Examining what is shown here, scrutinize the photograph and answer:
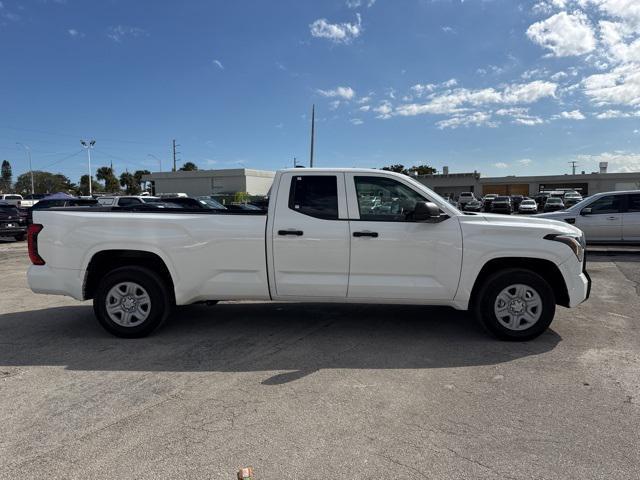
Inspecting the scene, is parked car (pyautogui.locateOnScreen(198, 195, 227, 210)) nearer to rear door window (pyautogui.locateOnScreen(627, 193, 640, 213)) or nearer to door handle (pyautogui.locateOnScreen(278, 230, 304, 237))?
door handle (pyautogui.locateOnScreen(278, 230, 304, 237))

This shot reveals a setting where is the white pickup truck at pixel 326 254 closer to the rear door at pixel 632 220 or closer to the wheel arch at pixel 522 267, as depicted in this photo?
the wheel arch at pixel 522 267

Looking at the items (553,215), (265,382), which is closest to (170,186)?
(553,215)

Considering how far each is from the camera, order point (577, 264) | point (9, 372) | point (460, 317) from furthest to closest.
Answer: point (460, 317)
point (577, 264)
point (9, 372)

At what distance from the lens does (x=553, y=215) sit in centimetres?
1209

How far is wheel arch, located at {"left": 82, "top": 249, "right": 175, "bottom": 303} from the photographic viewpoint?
204 inches

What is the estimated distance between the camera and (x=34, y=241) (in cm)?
519

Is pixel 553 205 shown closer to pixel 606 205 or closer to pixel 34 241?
pixel 606 205

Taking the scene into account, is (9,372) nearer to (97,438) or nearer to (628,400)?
(97,438)

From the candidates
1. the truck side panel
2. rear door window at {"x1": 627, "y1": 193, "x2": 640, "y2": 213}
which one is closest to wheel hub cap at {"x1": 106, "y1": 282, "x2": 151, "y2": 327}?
the truck side panel

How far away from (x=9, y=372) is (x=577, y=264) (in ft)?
19.5

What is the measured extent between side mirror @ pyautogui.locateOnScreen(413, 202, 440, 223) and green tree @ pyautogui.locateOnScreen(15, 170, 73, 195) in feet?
400

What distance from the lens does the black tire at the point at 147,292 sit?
511cm

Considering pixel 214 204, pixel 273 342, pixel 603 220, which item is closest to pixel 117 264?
pixel 273 342

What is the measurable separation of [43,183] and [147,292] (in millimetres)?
126566
